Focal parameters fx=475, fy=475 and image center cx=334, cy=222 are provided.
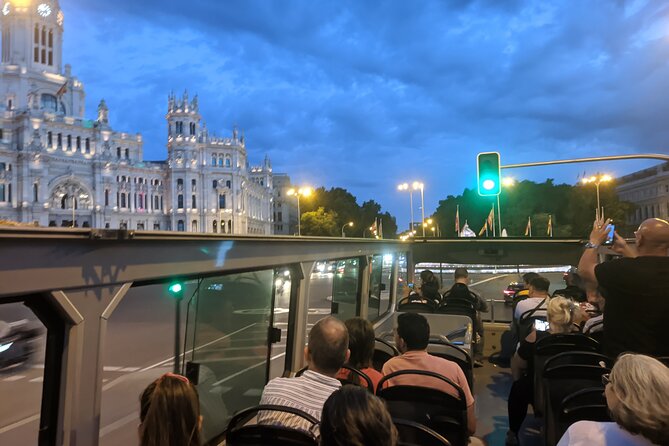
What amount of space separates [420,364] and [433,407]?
0.49 metres

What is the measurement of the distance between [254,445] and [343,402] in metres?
0.76

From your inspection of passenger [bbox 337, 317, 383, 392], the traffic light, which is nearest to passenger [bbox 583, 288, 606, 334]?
passenger [bbox 337, 317, 383, 392]

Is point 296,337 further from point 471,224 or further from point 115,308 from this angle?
point 471,224

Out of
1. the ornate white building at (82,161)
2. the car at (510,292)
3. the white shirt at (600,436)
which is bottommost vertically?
the car at (510,292)

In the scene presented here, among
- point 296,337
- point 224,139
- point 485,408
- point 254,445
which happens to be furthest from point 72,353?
point 224,139

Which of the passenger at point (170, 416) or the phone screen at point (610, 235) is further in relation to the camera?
the phone screen at point (610, 235)

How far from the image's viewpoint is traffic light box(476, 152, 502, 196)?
46.7 feet

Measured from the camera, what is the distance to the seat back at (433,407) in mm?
3006

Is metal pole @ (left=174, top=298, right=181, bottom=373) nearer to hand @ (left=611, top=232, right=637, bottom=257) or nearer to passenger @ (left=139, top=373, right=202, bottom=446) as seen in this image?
passenger @ (left=139, top=373, right=202, bottom=446)

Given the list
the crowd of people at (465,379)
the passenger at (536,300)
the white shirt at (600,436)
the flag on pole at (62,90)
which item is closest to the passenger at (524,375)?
the crowd of people at (465,379)

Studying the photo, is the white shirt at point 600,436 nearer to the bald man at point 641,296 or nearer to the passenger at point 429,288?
the bald man at point 641,296

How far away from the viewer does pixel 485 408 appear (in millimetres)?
6043

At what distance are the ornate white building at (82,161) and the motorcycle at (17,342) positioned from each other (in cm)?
8431

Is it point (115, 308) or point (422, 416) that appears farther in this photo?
point (422, 416)
